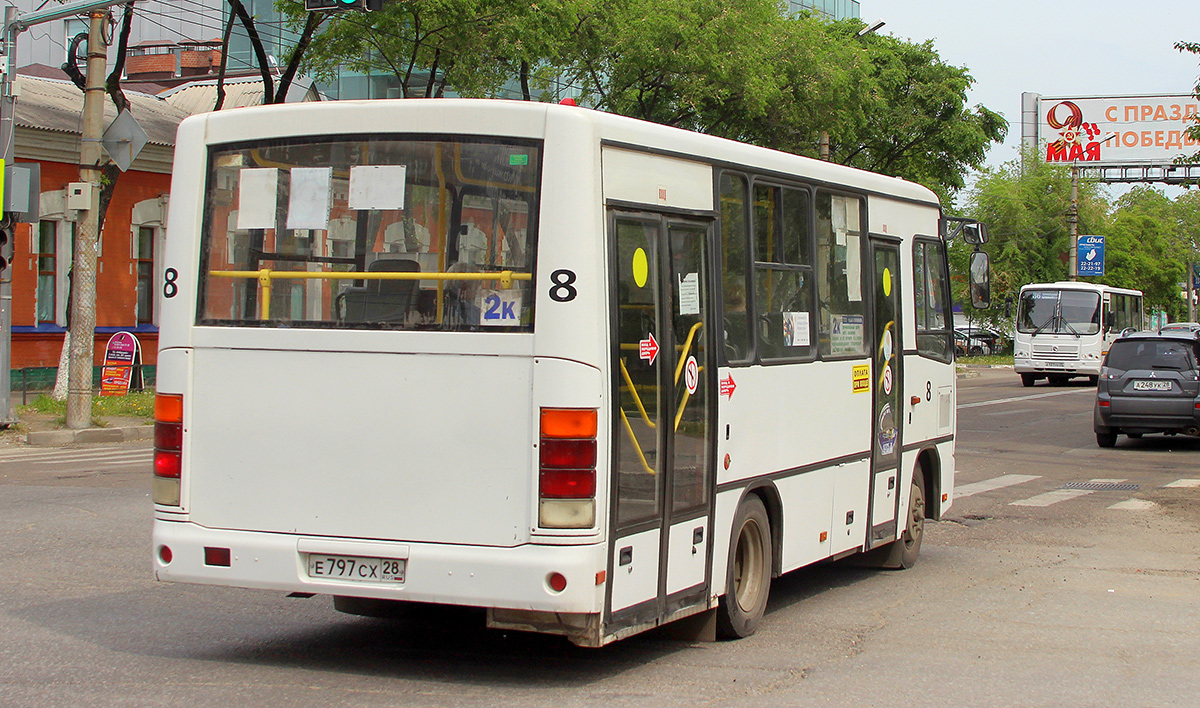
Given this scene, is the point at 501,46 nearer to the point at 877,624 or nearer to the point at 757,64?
the point at 757,64

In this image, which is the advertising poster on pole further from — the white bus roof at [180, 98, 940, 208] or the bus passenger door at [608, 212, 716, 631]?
the bus passenger door at [608, 212, 716, 631]

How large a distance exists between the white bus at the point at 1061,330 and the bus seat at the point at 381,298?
3722 cm

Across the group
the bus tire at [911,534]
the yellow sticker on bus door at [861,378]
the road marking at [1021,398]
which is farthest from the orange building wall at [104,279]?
the yellow sticker on bus door at [861,378]

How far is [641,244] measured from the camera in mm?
6391

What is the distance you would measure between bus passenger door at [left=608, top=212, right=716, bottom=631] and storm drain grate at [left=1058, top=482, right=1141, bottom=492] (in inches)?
410

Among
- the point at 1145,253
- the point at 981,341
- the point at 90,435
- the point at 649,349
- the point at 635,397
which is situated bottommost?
the point at 90,435

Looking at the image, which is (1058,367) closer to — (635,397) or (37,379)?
(37,379)

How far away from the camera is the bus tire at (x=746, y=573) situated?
7195mm

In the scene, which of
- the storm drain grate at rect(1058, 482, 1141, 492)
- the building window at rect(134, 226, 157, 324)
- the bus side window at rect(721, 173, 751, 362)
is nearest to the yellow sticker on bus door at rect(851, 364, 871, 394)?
the bus side window at rect(721, 173, 751, 362)

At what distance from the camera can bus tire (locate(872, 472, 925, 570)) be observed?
989cm

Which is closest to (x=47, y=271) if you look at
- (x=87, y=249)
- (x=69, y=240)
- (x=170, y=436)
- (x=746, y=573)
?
(x=69, y=240)

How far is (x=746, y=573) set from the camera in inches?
295

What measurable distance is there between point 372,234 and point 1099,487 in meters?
12.2

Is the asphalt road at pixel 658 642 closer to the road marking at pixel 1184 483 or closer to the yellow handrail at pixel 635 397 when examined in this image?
the yellow handrail at pixel 635 397
